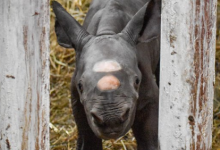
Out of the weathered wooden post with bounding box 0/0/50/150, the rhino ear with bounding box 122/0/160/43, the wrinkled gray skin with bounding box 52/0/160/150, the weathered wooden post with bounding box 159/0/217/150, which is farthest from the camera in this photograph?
the rhino ear with bounding box 122/0/160/43

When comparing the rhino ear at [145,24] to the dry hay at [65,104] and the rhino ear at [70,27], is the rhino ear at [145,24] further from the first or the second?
the dry hay at [65,104]

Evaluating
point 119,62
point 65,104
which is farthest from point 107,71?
point 65,104

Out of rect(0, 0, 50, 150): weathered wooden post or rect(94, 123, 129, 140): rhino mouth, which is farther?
rect(94, 123, 129, 140): rhino mouth

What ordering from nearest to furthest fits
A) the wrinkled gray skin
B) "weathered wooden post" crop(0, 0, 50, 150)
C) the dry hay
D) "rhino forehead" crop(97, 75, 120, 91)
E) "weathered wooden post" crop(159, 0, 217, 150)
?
"weathered wooden post" crop(159, 0, 217, 150) → "weathered wooden post" crop(0, 0, 50, 150) → "rhino forehead" crop(97, 75, 120, 91) → the wrinkled gray skin → the dry hay

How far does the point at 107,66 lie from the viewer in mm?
4512

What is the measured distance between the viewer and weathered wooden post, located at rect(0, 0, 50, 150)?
387cm

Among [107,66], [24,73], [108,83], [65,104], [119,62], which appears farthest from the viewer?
[65,104]

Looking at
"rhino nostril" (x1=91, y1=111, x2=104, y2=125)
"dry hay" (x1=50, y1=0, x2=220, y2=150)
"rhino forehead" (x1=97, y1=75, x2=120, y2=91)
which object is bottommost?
"dry hay" (x1=50, y1=0, x2=220, y2=150)

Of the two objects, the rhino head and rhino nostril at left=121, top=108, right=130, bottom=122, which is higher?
the rhino head

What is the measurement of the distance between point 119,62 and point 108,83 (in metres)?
0.31

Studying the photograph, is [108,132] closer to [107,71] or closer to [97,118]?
[97,118]

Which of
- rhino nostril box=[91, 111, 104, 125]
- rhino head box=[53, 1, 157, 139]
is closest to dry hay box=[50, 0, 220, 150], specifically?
rhino head box=[53, 1, 157, 139]

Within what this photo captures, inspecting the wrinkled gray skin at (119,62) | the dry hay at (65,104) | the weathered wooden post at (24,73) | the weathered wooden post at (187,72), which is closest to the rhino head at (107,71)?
the wrinkled gray skin at (119,62)

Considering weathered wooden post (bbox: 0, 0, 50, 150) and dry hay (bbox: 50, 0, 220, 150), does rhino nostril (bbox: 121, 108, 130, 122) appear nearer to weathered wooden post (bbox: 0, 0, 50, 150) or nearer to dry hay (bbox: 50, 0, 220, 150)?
weathered wooden post (bbox: 0, 0, 50, 150)
